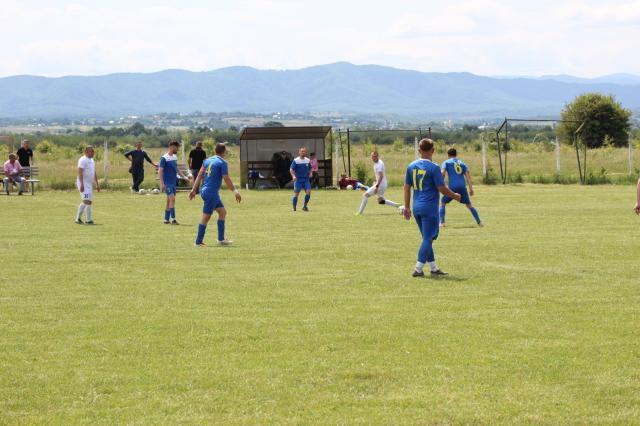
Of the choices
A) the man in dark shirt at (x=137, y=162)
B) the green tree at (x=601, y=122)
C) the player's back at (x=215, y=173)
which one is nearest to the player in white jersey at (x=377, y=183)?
the player's back at (x=215, y=173)

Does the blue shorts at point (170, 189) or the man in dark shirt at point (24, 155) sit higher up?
the man in dark shirt at point (24, 155)

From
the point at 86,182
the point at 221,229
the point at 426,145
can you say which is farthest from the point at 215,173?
the point at 86,182

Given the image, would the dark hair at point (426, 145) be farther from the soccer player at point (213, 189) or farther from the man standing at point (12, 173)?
the man standing at point (12, 173)

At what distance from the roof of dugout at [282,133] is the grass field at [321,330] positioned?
22.2 meters

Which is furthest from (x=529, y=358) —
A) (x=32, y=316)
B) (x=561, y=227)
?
(x=561, y=227)

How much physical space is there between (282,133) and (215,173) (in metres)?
23.9

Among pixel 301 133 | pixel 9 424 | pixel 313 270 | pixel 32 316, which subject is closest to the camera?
pixel 9 424

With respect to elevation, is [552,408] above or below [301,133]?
below

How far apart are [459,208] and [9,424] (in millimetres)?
22069

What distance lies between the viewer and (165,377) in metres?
8.72

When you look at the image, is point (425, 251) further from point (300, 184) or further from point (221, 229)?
point (300, 184)

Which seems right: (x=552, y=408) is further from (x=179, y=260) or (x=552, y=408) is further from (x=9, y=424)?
(x=179, y=260)

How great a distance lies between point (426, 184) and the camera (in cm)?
1449

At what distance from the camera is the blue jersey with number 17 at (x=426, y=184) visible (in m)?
14.4
